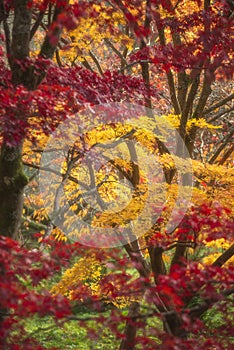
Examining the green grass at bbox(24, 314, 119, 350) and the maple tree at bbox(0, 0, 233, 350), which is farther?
the green grass at bbox(24, 314, 119, 350)

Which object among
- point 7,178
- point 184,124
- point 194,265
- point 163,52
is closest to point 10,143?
point 7,178

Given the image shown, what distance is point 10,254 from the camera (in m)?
3.45

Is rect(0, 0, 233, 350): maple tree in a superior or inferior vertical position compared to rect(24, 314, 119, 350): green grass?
superior

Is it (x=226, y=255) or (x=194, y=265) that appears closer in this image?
(x=194, y=265)

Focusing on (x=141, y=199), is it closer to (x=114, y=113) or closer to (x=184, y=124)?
(x=184, y=124)

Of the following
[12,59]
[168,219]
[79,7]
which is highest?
[79,7]

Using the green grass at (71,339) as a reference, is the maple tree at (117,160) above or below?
above

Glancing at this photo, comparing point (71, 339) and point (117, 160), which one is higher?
point (117, 160)

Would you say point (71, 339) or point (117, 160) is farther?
point (71, 339)

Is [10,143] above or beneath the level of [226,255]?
above

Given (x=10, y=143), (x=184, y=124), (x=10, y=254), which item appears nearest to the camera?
(x=10, y=254)

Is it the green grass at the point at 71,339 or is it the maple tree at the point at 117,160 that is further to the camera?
the green grass at the point at 71,339

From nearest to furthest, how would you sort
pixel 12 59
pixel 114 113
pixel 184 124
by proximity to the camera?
pixel 12 59
pixel 114 113
pixel 184 124

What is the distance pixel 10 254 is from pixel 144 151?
521cm
